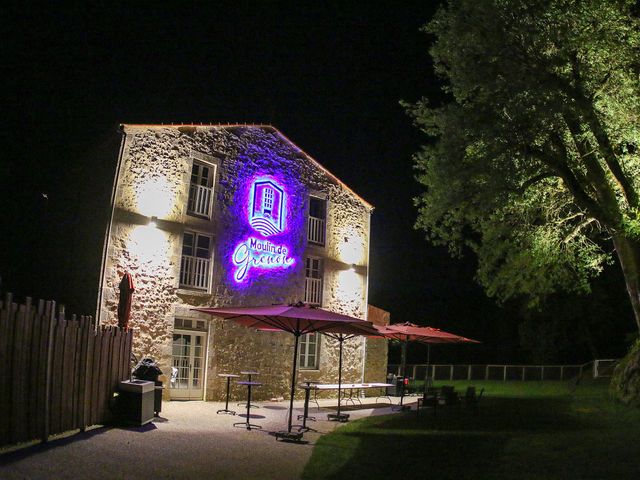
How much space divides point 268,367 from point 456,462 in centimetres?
935

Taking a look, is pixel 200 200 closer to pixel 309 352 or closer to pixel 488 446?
pixel 309 352

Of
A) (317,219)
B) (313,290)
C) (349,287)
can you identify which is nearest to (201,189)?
(317,219)

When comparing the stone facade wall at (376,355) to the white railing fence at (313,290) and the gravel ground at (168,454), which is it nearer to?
the white railing fence at (313,290)

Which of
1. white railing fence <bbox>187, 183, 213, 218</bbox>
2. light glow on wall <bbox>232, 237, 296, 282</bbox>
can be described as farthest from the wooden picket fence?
light glow on wall <bbox>232, 237, 296, 282</bbox>

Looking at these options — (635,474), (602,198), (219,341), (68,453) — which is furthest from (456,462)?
(219,341)

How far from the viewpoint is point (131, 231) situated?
14156 millimetres

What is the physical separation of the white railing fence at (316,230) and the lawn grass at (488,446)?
21.7 ft

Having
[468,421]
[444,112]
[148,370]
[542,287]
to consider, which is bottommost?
[468,421]

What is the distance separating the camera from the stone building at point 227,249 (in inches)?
564

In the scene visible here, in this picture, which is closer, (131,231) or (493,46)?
(493,46)

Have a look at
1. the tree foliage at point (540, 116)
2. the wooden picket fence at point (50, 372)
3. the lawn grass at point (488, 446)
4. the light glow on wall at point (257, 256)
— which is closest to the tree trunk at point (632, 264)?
the tree foliage at point (540, 116)

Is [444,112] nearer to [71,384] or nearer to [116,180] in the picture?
[116,180]

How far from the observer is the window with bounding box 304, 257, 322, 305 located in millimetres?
18234

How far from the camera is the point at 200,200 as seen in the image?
15883 mm
